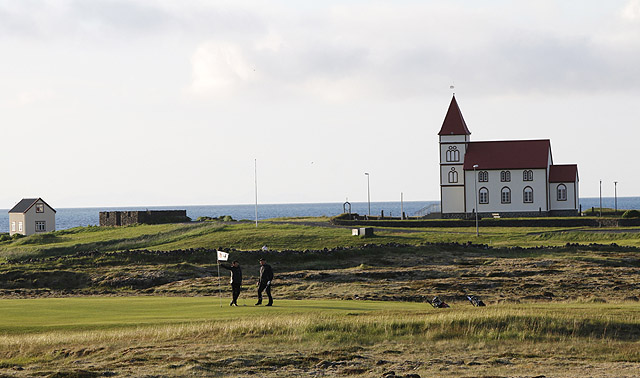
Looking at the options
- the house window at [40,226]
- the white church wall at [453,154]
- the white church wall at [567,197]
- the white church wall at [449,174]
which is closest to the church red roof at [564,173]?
the white church wall at [567,197]

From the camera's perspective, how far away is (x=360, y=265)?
48.6m

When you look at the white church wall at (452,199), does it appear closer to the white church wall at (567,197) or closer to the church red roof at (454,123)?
the church red roof at (454,123)

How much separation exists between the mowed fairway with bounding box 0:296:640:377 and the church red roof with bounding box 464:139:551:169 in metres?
66.8

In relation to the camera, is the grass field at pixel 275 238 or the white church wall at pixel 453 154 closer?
the grass field at pixel 275 238

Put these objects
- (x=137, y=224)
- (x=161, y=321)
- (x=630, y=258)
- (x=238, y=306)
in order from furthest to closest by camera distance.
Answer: (x=137, y=224), (x=630, y=258), (x=238, y=306), (x=161, y=321)

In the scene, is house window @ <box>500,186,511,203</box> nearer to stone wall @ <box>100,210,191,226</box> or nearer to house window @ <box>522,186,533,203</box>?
house window @ <box>522,186,533,203</box>

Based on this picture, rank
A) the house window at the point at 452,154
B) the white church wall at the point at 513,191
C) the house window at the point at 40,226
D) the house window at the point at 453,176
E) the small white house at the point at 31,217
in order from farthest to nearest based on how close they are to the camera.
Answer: the house window at the point at 40,226
the small white house at the point at 31,217
the house window at the point at 452,154
the house window at the point at 453,176
the white church wall at the point at 513,191

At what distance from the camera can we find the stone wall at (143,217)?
278 ft

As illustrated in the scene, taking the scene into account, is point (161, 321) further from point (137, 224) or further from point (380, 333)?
point (137, 224)

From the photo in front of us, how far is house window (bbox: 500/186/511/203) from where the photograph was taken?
9288 centimetres

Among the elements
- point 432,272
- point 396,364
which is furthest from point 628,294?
point 396,364

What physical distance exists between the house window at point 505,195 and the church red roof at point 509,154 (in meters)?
2.53

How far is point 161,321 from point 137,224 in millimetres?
59933

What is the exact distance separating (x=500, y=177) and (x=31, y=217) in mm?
59738
